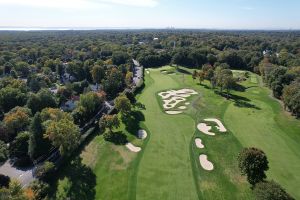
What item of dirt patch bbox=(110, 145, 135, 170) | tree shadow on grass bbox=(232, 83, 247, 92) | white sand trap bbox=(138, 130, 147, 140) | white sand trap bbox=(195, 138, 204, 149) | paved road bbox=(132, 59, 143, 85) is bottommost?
paved road bbox=(132, 59, 143, 85)

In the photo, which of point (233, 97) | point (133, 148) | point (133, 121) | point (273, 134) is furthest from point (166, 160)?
point (233, 97)

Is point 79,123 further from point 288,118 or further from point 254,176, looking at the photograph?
point 288,118

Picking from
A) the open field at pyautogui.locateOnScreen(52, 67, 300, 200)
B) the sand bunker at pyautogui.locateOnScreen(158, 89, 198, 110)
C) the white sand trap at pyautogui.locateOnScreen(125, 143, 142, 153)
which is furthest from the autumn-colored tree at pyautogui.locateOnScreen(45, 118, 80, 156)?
the sand bunker at pyautogui.locateOnScreen(158, 89, 198, 110)

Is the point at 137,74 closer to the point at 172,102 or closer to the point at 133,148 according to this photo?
the point at 172,102

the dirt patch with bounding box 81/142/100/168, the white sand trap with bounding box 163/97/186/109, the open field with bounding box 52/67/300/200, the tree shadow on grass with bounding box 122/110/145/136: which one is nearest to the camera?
the open field with bounding box 52/67/300/200

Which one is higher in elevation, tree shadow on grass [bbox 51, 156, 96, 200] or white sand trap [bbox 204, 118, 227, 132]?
tree shadow on grass [bbox 51, 156, 96, 200]

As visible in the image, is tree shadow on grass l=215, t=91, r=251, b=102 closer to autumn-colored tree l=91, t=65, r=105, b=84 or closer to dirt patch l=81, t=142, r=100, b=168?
autumn-colored tree l=91, t=65, r=105, b=84

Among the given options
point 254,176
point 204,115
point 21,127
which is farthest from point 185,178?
point 21,127
